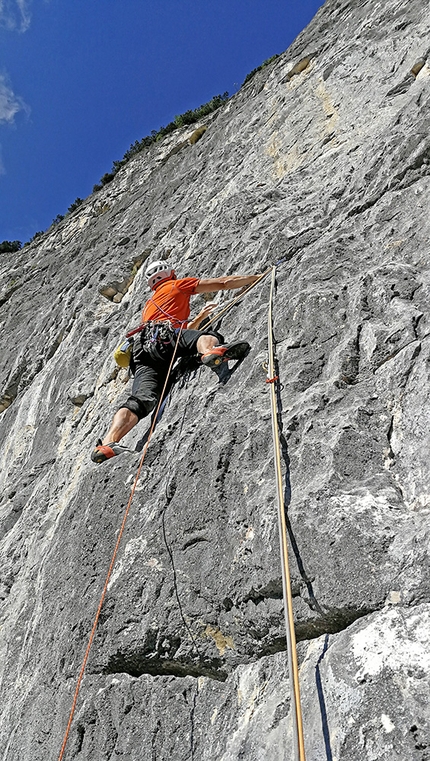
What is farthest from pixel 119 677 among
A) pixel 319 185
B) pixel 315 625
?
pixel 319 185

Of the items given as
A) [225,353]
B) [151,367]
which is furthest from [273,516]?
[151,367]

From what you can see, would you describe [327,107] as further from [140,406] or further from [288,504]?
[288,504]

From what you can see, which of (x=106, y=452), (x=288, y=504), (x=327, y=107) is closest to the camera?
(x=288, y=504)

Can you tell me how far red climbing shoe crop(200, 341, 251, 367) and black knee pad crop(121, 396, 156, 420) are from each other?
895 mm

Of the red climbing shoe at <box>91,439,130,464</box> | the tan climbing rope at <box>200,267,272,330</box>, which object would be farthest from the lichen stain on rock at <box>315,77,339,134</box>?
the red climbing shoe at <box>91,439,130,464</box>

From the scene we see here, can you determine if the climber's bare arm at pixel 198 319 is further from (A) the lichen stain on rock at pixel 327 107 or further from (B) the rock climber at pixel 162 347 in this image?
(A) the lichen stain on rock at pixel 327 107

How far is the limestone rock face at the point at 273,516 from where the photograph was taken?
2.37m

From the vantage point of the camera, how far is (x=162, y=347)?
5.23m

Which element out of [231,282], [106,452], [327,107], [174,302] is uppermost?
[327,107]

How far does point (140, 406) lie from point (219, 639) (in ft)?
7.95

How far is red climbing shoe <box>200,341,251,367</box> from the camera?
4.38 m

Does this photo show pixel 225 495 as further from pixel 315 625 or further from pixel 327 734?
pixel 327 734

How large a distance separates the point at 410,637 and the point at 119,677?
186 cm

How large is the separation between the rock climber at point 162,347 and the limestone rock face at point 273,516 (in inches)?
6.3
